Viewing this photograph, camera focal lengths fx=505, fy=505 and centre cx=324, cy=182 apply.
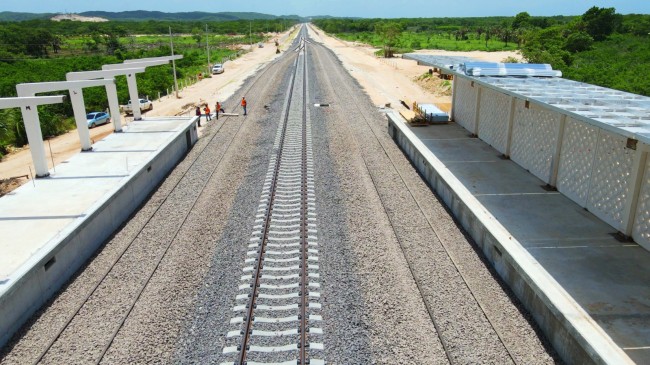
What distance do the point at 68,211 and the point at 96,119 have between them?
18.9 metres

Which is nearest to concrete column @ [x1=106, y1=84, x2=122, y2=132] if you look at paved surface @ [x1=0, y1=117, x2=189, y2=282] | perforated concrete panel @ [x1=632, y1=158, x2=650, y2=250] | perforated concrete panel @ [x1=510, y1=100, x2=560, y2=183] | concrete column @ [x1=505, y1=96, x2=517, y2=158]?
paved surface @ [x1=0, y1=117, x2=189, y2=282]

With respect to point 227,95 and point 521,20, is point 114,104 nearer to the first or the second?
point 227,95

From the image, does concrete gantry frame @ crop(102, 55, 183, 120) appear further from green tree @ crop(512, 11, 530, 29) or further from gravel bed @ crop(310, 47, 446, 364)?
green tree @ crop(512, 11, 530, 29)

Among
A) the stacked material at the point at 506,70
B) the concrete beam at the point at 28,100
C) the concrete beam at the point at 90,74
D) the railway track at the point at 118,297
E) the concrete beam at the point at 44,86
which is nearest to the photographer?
the railway track at the point at 118,297

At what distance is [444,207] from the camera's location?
14688 millimetres

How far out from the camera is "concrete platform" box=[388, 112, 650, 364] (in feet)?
25.8

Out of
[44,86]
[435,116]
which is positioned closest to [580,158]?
[435,116]

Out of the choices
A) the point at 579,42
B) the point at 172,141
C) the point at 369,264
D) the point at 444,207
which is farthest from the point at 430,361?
the point at 579,42

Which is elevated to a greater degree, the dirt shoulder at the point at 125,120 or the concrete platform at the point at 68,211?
the concrete platform at the point at 68,211

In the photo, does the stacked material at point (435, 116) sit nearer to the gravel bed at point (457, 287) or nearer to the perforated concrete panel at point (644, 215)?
the gravel bed at point (457, 287)

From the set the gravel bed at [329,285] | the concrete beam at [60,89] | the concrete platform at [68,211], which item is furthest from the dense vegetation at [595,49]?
the concrete beam at [60,89]

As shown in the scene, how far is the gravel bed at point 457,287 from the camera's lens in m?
8.34

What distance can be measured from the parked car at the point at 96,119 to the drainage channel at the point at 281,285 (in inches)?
652

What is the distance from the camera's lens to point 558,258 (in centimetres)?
1025
